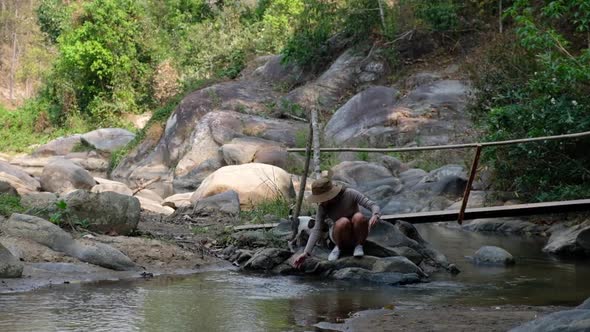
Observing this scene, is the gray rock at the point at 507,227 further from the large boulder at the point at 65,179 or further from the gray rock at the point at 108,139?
the gray rock at the point at 108,139

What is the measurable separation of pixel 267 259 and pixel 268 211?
353cm

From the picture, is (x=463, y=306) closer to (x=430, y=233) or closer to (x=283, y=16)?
(x=430, y=233)

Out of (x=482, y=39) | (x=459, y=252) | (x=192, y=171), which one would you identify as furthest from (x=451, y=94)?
(x=459, y=252)

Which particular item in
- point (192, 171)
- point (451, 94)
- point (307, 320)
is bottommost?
point (307, 320)

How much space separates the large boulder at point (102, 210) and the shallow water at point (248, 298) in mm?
1454

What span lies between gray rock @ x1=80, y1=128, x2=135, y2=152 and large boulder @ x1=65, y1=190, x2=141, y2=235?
17462mm

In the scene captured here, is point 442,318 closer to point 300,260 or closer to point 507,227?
point 300,260

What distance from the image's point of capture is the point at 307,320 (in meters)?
6.59

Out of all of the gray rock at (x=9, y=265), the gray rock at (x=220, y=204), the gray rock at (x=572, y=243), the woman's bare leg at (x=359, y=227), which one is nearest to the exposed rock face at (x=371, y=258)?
the woman's bare leg at (x=359, y=227)

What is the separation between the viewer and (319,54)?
2656cm

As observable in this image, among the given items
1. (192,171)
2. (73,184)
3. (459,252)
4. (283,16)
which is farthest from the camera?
(283,16)

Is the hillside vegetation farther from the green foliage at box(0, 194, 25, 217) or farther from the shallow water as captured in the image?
the green foliage at box(0, 194, 25, 217)

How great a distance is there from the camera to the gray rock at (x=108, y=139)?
27453 mm

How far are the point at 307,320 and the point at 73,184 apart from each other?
11864 mm
